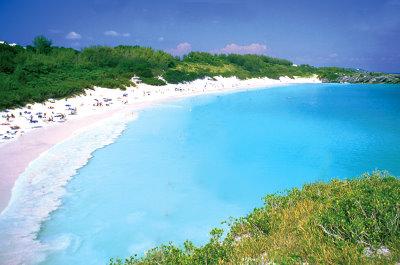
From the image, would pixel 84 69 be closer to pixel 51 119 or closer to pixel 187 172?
pixel 51 119

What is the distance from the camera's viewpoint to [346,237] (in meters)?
6.85

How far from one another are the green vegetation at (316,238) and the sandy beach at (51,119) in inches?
296

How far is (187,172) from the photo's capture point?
17.1 m

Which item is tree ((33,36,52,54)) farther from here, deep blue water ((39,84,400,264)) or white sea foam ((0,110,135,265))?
white sea foam ((0,110,135,265))

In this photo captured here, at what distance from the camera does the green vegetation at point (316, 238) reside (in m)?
6.30

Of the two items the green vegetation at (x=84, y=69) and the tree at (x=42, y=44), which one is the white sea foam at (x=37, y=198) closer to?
the green vegetation at (x=84, y=69)

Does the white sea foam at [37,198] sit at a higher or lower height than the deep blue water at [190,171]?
higher

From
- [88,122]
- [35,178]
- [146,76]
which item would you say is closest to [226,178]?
[35,178]

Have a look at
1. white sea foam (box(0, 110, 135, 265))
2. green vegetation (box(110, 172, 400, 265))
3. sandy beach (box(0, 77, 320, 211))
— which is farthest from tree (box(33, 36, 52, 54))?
green vegetation (box(110, 172, 400, 265))

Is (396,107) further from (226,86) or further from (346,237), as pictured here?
(346,237)

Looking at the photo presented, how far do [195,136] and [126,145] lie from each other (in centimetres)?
622

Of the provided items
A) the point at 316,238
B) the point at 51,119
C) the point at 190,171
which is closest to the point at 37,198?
the point at 190,171

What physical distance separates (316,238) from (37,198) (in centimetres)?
932

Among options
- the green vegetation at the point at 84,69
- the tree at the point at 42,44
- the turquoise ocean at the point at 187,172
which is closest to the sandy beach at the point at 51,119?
the green vegetation at the point at 84,69
